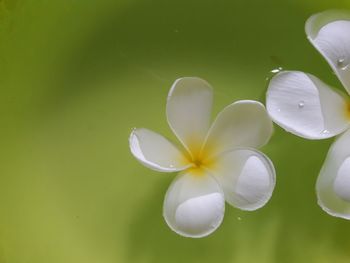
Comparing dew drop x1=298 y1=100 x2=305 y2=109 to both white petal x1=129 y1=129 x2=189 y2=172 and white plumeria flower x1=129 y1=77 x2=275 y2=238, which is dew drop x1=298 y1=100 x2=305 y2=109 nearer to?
white plumeria flower x1=129 y1=77 x2=275 y2=238

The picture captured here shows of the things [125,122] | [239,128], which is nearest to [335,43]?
[239,128]

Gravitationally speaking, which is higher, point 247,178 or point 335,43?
point 335,43

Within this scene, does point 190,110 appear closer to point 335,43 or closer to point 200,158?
point 200,158

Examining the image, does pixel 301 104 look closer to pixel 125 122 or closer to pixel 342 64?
pixel 342 64

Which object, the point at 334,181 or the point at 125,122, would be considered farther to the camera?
the point at 125,122

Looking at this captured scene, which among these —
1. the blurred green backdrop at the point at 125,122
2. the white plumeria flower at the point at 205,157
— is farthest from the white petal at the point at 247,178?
the blurred green backdrop at the point at 125,122

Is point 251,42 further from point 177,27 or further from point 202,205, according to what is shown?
point 202,205
